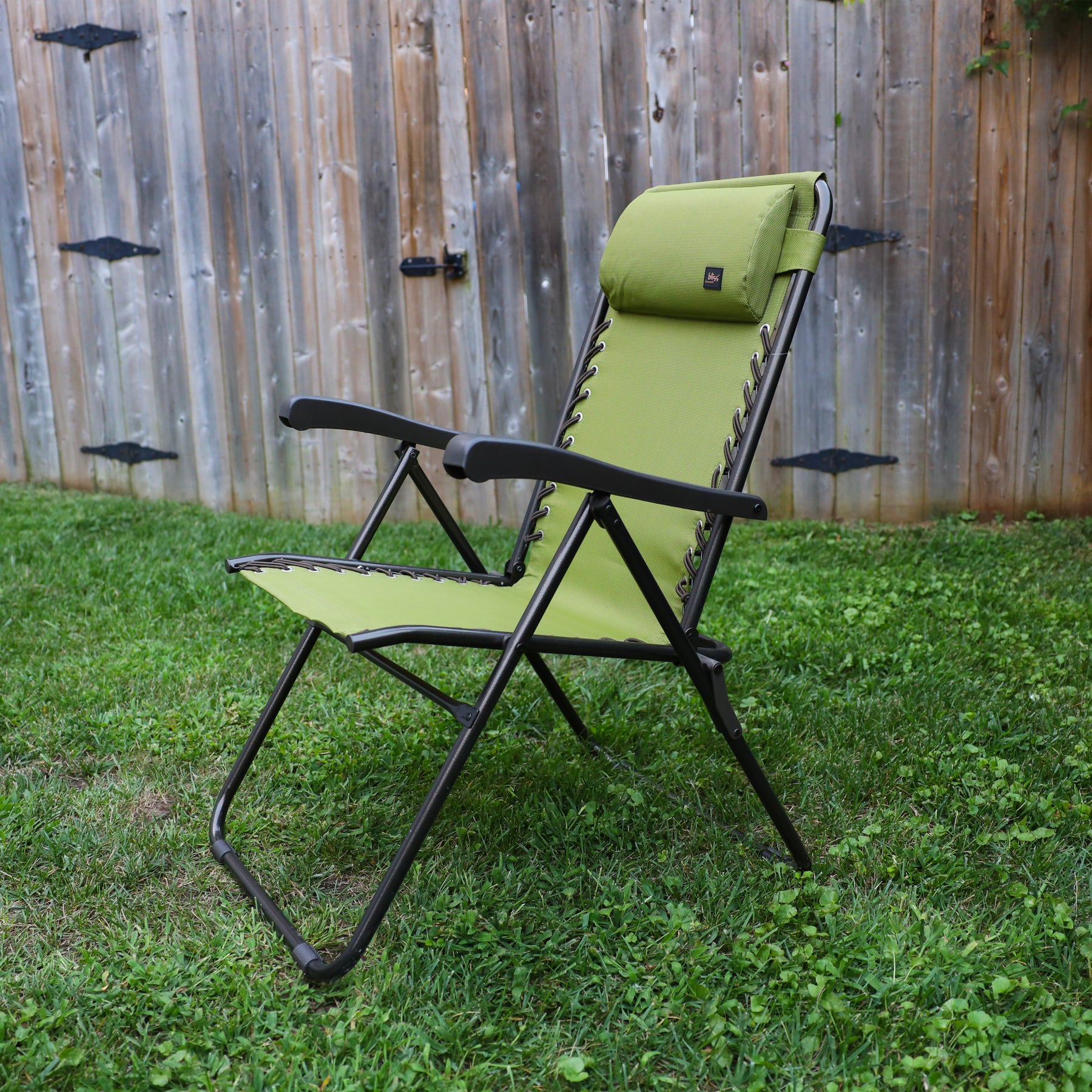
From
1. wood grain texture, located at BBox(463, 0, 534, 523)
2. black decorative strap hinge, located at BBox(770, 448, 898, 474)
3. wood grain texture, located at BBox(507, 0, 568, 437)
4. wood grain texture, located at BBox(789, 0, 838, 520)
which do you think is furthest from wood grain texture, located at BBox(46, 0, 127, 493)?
black decorative strap hinge, located at BBox(770, 448, 898, 474)

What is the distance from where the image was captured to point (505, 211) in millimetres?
3797

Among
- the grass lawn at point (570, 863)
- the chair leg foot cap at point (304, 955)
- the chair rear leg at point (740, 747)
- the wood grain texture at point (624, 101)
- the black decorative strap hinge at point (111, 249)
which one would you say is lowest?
the grass lawn at point (570, 863)

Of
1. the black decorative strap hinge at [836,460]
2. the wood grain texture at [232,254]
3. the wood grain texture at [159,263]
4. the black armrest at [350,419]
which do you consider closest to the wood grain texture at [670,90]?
the black decorative strap hinge at [836,460]

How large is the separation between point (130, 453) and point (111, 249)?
2.73ft

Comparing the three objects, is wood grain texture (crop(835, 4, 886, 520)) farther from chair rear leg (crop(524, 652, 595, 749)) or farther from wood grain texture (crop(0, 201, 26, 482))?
wood grain texture (crop(0, 201, 26, 482))

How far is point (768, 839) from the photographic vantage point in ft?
6.02

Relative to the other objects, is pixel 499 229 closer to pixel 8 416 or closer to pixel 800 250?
pixel 800 250

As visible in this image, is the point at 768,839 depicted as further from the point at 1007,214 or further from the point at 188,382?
the point at 188,382

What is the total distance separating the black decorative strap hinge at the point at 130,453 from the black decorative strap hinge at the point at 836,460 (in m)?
2.53

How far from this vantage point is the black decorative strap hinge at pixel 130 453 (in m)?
4.36

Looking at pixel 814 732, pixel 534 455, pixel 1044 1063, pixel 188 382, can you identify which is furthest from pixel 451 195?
pixel 1044 1063

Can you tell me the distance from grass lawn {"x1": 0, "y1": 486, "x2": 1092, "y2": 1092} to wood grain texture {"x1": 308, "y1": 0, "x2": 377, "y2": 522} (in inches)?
52.7

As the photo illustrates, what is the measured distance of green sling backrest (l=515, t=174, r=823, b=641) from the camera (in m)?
1.85

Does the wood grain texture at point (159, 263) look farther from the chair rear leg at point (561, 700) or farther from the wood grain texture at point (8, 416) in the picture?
the chair rear leg at point (561, 700)
